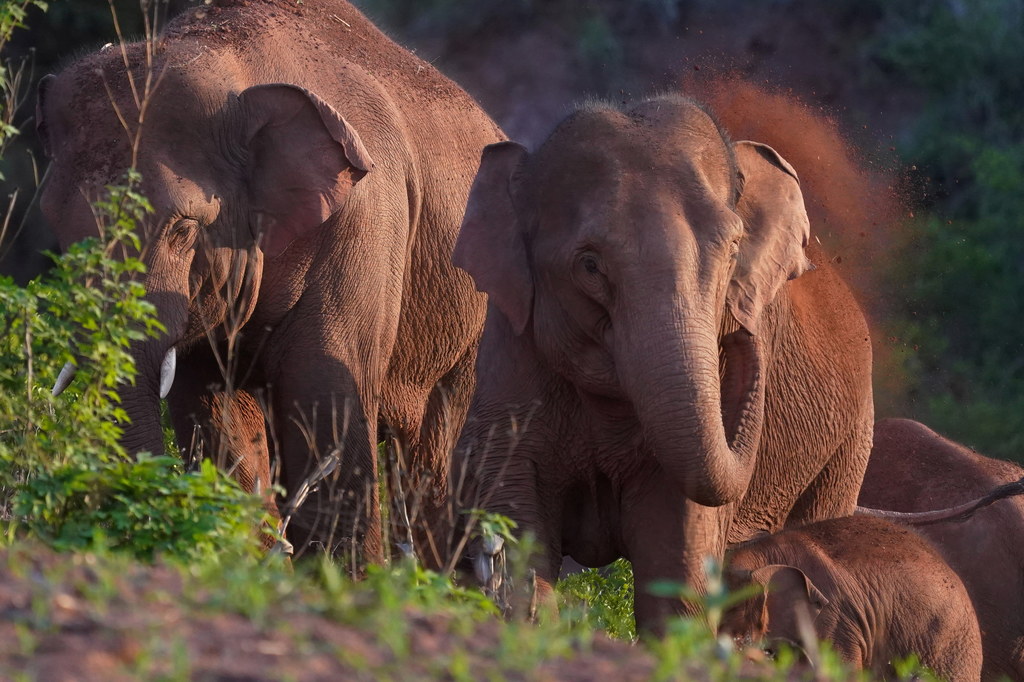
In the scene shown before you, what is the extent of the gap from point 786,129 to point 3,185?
904 centimetres

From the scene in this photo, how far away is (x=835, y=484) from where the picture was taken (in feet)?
28.8

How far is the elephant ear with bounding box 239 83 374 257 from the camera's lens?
346 inches

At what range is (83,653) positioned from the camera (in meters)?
3.59

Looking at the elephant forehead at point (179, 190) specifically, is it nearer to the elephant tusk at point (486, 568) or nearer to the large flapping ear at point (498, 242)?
the large flapping ear at point (498, 242)

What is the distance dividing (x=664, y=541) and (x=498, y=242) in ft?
4.21

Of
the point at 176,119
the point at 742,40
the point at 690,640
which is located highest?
the point at 742,40

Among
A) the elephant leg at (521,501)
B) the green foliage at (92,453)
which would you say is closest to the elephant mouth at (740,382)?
the elephant leg at (521,501)

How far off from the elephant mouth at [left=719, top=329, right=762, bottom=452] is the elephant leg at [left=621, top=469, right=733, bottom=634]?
322 mm

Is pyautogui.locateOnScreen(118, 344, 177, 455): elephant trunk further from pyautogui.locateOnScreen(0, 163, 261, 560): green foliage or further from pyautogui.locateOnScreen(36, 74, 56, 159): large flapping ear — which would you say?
pyautogui.locateOnScreen(36, 74, 56, 159): large flapping ear

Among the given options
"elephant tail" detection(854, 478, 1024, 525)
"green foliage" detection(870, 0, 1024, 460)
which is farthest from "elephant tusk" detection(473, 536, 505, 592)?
"green foliage" detection(870, 0, 1024, 460)

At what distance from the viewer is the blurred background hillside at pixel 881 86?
51.5 feet

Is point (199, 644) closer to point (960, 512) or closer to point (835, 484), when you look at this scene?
point (835, 484)

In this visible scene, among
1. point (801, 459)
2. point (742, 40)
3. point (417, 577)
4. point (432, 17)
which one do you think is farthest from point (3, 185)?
point (417, 577)

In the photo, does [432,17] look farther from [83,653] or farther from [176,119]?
[83,653]
